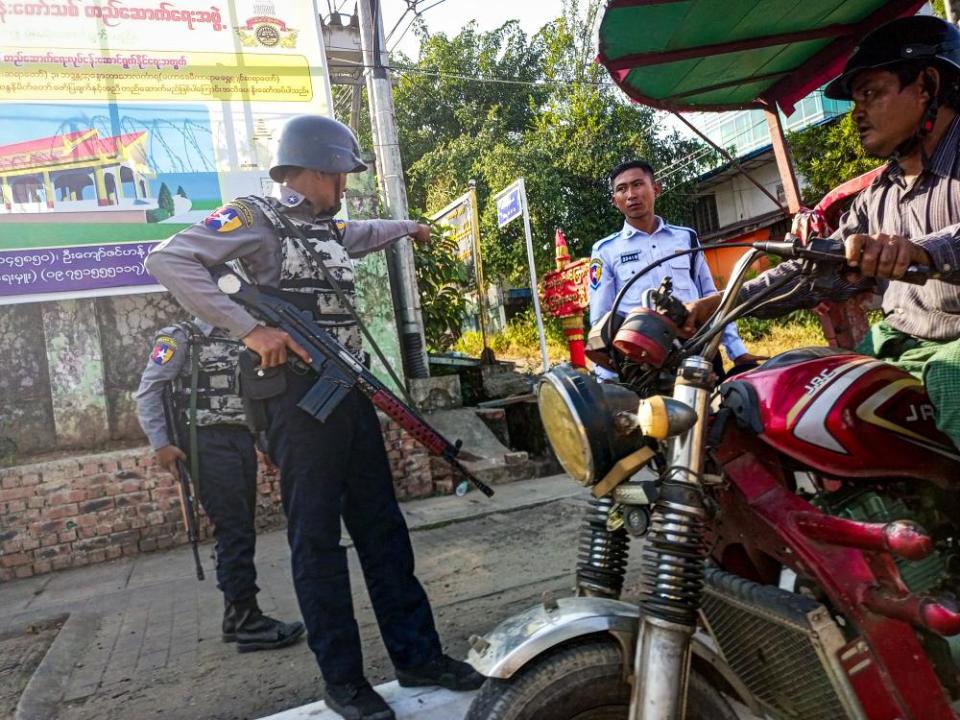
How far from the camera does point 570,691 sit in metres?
1.27

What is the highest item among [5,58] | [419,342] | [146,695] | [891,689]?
[5,58]

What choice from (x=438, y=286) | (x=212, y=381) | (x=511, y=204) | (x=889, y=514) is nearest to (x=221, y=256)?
(x=212, y=381)

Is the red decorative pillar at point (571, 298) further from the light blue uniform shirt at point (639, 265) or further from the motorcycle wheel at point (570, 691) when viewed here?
the motorcycle wheel at point (570, 691)

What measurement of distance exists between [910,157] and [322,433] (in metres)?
1.91

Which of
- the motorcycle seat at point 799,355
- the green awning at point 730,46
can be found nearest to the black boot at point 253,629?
the motorcycle seat at point 799,355

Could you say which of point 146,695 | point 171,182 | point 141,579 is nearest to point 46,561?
point 141,579

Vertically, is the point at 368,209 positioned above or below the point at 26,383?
above

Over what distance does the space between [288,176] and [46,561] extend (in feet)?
12.5

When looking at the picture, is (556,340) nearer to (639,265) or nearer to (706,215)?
(639,265)

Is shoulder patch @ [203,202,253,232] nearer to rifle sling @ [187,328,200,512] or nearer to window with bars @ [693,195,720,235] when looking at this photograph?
rifle sling @ [187,328,200,512]

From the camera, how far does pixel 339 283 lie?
2422 millimetres

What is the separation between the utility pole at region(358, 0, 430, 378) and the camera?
6.43m

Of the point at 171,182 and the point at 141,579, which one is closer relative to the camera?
the point at 141,579

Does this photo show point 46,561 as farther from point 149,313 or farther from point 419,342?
point 419,342
